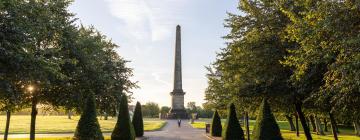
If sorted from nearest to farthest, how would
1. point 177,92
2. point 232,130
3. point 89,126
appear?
point 89,126, point 232,130, point 177,92

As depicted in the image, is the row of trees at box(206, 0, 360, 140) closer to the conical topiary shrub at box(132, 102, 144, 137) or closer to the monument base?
the conical topiary shrub at box(132, 102, 144, 137)

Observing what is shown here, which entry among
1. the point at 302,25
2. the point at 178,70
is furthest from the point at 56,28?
the point at 178,70

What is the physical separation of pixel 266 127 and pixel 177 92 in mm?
55611

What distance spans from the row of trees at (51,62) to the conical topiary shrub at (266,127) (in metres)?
10.7

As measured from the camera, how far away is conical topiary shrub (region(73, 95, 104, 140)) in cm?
2292

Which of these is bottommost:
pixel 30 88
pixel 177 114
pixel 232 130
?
pixel 232 130

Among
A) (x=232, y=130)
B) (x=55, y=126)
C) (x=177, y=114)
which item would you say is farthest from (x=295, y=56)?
(x=177, y=114)

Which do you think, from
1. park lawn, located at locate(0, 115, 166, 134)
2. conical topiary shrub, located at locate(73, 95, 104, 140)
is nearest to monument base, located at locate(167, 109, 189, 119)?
park lawn, located at locate(0, 115, 166, 134)

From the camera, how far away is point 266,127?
2192 cm

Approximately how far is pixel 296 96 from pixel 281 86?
3.63ft

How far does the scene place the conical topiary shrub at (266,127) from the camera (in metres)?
21.7

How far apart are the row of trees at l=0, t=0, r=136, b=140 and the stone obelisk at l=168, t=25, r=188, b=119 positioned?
39785 millimetres

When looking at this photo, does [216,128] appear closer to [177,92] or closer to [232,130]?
[232,130]

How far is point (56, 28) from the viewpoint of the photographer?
2248 centimetres
